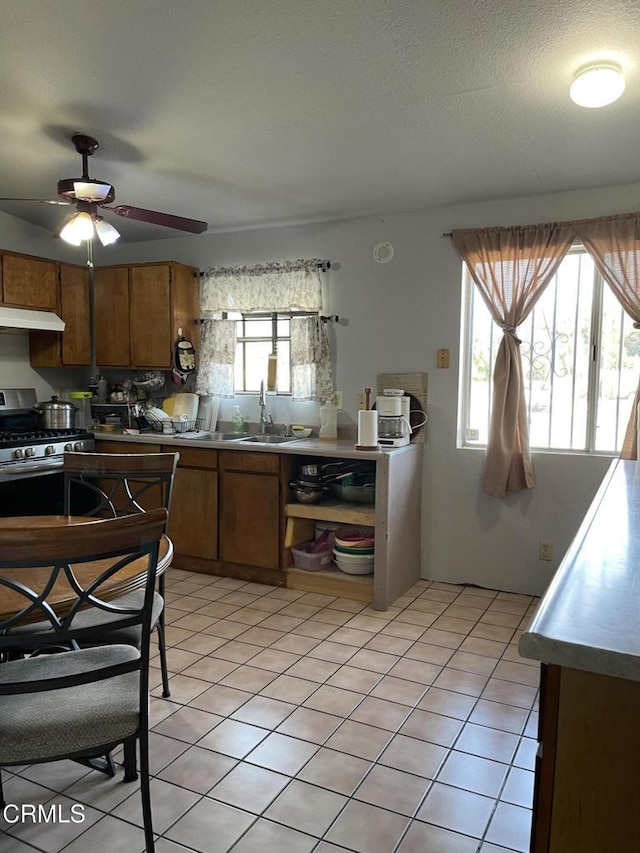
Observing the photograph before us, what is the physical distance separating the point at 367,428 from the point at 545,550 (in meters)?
1.27

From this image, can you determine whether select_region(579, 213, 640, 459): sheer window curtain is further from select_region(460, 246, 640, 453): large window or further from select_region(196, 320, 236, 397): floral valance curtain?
select_region(196, 320, 236, 397): floral valance curtain

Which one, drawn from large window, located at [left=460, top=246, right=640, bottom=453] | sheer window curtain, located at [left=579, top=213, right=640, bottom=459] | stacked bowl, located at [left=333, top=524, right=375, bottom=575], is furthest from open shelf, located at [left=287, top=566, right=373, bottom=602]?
sheer window curtain, located at [left=579, top=213, right=640, bottom=459]

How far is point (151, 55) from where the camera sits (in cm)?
239

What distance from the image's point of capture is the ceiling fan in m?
2.86

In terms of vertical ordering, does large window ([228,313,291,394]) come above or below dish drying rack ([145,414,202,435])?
above

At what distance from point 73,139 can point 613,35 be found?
7.99 ft

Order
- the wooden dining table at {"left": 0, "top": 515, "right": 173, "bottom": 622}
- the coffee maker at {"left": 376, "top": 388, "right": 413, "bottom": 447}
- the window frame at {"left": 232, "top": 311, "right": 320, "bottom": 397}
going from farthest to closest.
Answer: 1. the window frame at {"left": 232, "top": 311, "right": 320, "bottom": 397}
2. the coffee maker at {"left": 376, "top": 388, "right": 413, "bottom": 447}
3. the wooden dining table at {"left": 0, "top": 515, "right": 173, "bottom": 622}

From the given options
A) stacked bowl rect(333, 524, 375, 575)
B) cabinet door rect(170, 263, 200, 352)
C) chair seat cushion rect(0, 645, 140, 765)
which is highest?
cabinet door rect(170, 263, 200, 352)

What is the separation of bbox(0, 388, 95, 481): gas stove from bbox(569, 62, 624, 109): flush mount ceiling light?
3.60 meters

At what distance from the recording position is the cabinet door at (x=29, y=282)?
4.22 meters

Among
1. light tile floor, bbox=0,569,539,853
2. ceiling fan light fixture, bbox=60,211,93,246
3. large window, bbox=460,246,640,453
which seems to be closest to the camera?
light tile floor, bbox=0,569,539,853

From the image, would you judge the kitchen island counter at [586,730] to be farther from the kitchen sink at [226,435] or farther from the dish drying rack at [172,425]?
the dish drying rack at [172,425]

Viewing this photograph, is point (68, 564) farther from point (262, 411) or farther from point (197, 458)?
point (262, 411)

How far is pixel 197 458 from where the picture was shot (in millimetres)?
4062
